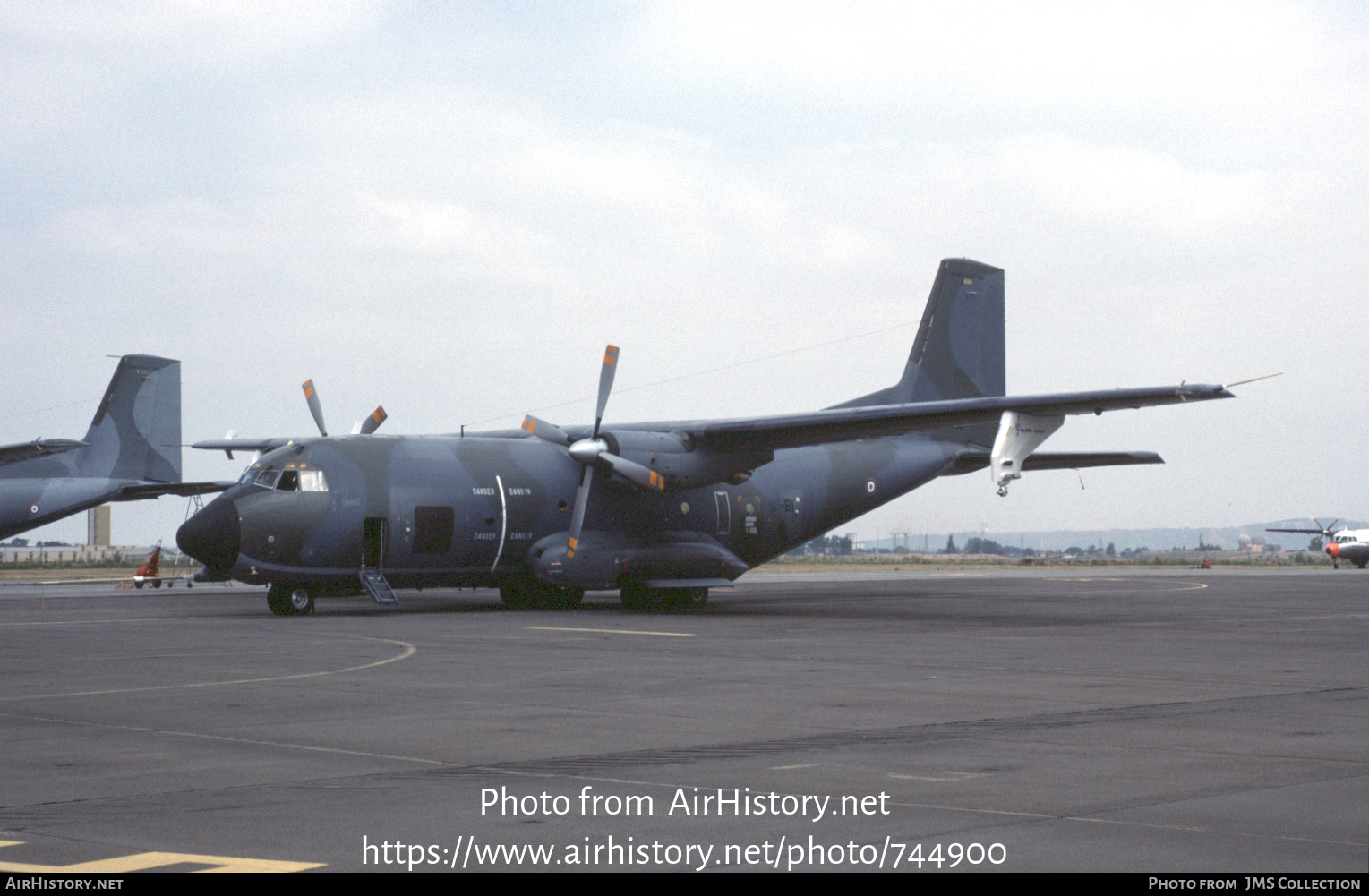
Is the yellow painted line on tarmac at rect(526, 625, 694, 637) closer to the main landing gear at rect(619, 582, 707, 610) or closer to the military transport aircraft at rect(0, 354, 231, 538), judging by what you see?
the main landing gear at rect(619, 582, 707, 610)

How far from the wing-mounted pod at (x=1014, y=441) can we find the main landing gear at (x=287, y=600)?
14.8 metres

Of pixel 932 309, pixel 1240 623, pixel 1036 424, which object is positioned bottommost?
pixel 1240 623

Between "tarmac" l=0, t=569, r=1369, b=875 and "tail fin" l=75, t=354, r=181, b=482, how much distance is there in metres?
25.2

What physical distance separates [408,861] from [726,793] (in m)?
2.39

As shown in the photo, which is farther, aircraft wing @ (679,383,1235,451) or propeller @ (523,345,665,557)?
propeller @ (523,345,665,557)

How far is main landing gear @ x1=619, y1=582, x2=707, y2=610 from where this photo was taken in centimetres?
3234

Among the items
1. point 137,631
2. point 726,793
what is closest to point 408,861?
point 726,793

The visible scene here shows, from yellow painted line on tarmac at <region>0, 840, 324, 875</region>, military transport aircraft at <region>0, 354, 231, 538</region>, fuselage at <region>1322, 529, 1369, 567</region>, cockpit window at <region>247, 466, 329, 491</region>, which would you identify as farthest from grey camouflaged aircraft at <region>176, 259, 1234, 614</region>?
fuselage at <region>1322, 529, 1369, 567</region>

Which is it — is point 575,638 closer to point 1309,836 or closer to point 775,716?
point 775,716

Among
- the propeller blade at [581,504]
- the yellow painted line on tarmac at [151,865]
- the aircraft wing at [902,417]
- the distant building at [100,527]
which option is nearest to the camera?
the yellow painted line on tarmac at [151,865]

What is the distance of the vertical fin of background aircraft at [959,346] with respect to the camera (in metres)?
38.1

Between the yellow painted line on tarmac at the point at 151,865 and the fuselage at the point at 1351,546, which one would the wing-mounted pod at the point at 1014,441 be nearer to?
the yellow painted line on tarmac at the point at 151,865

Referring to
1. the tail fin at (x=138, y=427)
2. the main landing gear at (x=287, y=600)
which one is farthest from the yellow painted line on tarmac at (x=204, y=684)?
the tail fin at (x=138, y=427)

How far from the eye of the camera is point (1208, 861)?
660 cm
